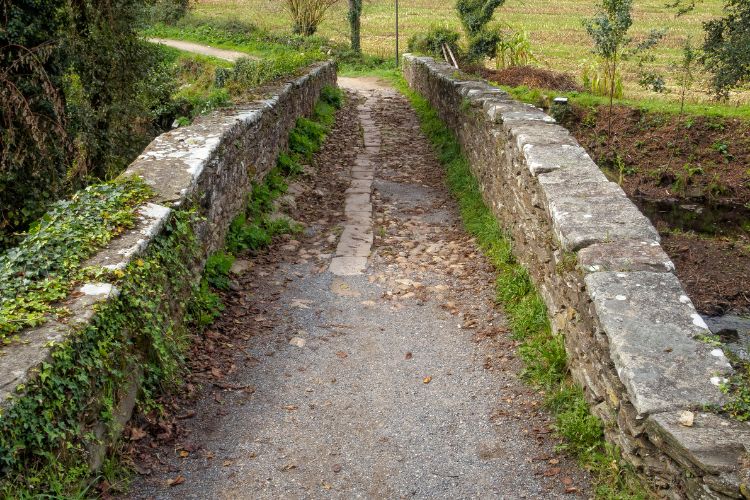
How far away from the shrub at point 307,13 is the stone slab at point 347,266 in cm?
2461

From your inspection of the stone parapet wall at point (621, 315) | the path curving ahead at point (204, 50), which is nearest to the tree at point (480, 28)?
the path curving ahead at point (204, 50)

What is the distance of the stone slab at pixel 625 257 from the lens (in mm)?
4094

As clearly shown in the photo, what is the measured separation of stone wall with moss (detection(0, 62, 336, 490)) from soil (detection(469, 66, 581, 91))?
1273 cm

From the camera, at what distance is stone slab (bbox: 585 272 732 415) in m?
3.07

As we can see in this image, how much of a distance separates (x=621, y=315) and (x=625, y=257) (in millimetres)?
719

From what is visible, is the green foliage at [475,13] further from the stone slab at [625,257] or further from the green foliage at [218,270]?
the stone slab at [625,257]

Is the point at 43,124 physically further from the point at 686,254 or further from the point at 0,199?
the point at 686,254

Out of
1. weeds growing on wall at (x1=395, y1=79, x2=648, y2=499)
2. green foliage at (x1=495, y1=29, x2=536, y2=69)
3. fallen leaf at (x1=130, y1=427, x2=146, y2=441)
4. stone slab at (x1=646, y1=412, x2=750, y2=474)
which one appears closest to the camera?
stone slab at (x1=646, y1=412, x2=750, y2=474)

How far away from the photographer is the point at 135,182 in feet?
16.8

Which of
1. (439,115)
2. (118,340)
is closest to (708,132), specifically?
(439,115)

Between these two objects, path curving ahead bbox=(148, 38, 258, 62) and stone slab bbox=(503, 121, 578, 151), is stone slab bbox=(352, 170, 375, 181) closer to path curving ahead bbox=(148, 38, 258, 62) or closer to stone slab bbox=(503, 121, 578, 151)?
stone slab bbox=(503, 121, 578, 151)

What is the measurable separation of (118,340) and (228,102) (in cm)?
546

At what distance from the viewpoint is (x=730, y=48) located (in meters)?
12.6

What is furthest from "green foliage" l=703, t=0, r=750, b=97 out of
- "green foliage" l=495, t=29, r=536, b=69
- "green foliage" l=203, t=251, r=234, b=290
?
"green foliage" l=203, t=251, r=234, b=290
